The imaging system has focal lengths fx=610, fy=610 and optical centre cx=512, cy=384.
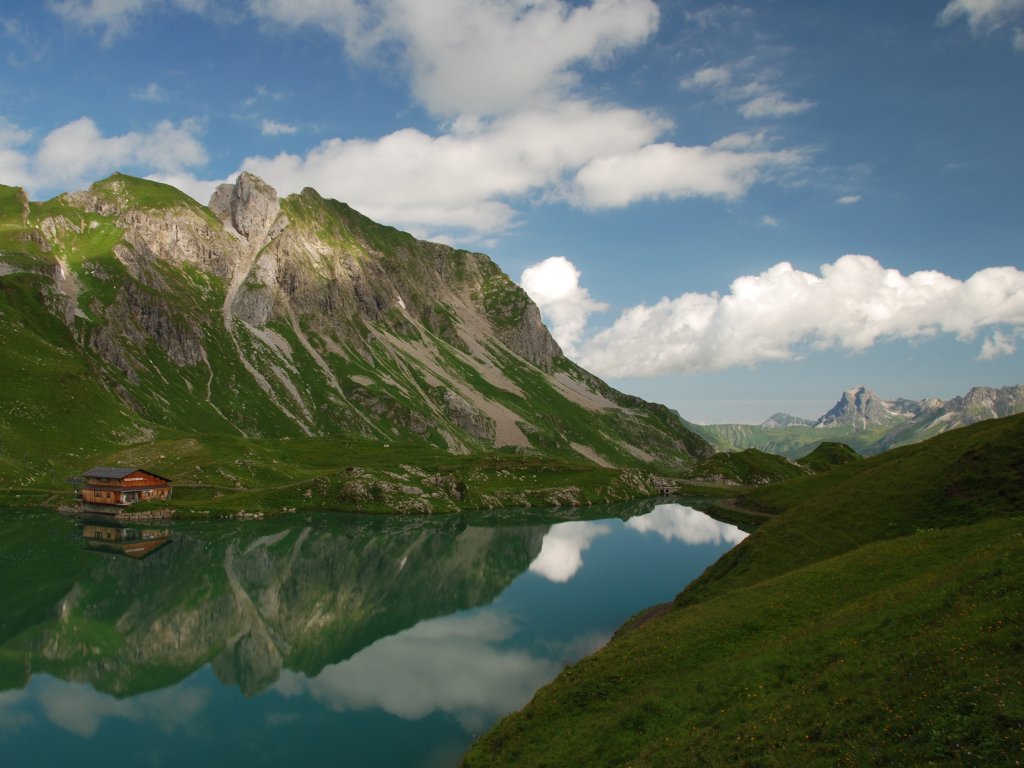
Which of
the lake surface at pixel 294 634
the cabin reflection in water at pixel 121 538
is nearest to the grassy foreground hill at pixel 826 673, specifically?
the lake surface at pixel 294 634

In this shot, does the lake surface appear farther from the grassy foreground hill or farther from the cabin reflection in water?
the grassy foreground hill

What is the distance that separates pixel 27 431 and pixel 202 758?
15274cm

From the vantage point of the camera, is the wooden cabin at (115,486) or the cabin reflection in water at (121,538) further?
the wooden cabin at (115,486)

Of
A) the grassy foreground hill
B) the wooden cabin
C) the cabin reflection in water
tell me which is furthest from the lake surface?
the grassy foreground hill

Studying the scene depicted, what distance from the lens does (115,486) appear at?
423 ft

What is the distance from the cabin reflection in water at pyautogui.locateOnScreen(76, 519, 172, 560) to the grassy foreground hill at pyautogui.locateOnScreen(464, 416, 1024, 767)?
9063cm

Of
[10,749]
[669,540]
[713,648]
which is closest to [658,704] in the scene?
[713,648]

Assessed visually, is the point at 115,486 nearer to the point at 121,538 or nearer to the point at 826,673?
the point at 121,538

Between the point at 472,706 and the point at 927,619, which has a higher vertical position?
the point at 927,619

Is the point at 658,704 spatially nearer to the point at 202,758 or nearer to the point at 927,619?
the point at 927,619

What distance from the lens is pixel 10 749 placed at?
41719 mm

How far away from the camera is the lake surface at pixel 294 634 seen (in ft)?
146

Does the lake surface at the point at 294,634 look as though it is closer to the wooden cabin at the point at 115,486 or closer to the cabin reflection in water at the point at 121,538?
the cabin reflection in water at the point at 121,538

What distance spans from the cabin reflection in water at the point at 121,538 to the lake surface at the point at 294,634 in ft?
7.84
